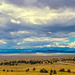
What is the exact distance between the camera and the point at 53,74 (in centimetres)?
4231

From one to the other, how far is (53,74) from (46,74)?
2100mm

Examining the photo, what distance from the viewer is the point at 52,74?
42.2 meters

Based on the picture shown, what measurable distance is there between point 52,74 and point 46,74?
1847mm

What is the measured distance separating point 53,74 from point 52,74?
0.99 feet

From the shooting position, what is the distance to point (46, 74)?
4297 centimetres
